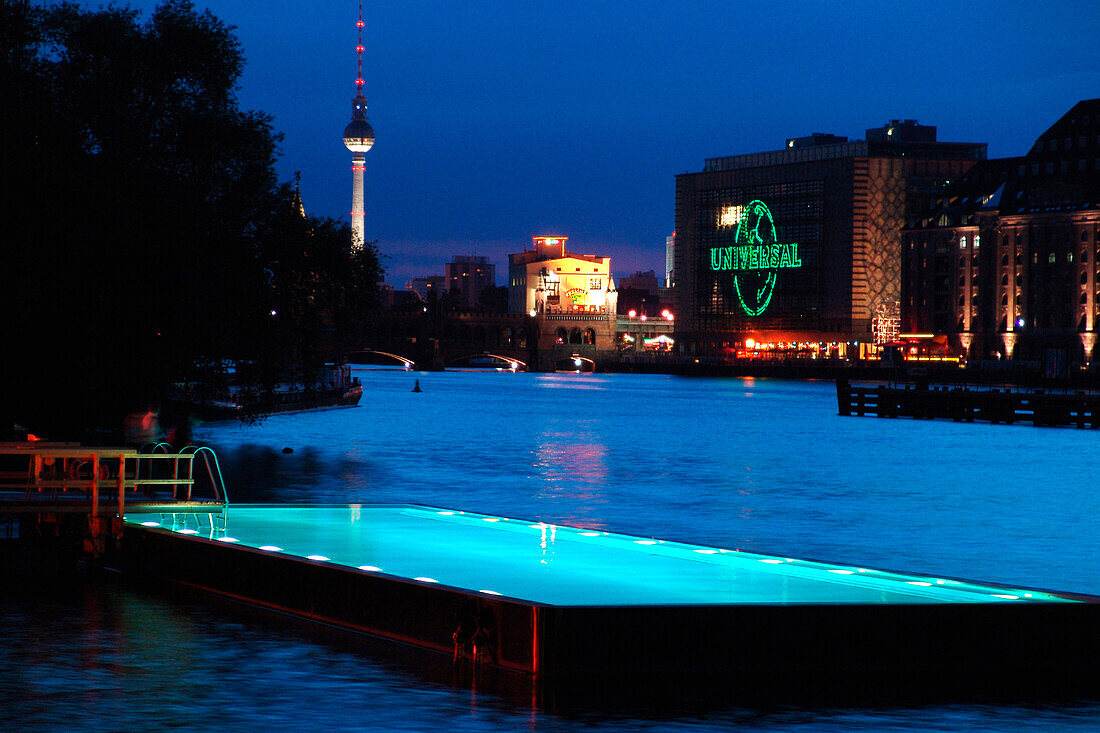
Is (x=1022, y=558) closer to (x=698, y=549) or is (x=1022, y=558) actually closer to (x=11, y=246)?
(x=698, y=549)

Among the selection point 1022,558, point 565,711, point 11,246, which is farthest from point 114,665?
point 11,246

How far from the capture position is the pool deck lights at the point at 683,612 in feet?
48.3

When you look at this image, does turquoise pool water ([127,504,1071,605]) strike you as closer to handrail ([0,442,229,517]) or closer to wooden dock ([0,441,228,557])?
wooden dock ([0,441,228,557])

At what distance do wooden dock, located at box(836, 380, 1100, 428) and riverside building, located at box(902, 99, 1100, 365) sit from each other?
6906cm

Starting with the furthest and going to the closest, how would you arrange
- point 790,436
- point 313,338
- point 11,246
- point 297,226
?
point 790,436 → point 313,338 → point 297,226 → point 11,246

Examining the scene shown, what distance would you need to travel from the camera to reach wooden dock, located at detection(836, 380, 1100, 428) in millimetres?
97688

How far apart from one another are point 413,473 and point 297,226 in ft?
31.8

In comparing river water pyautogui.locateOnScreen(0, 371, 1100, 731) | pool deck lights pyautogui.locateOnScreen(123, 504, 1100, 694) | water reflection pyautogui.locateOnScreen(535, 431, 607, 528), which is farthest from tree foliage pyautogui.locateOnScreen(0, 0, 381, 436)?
pool deck lights pyautogui.locateOnScreen(123, 504, 1100, 694)

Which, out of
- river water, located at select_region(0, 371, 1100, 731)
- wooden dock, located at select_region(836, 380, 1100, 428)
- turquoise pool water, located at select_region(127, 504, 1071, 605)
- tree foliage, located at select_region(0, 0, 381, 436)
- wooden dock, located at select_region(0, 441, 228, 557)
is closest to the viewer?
river water, located at select_region(0, 371, 1100, 731)

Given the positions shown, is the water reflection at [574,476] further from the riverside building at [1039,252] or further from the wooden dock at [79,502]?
the riverside building at [1039,252]

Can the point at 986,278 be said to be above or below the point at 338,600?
above

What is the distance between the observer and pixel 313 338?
175ft

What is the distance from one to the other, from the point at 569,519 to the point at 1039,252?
525 ft

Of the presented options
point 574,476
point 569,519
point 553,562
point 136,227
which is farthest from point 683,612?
point 574,476
